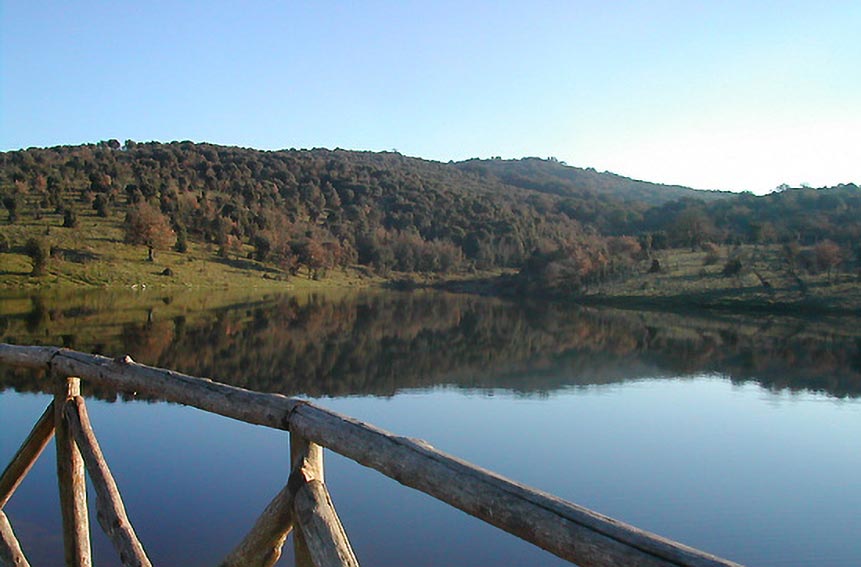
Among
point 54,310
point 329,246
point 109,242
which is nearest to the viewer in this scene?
point 54,310

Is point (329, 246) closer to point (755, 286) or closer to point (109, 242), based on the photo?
point (109, 242)

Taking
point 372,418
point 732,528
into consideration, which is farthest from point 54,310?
point 732,528

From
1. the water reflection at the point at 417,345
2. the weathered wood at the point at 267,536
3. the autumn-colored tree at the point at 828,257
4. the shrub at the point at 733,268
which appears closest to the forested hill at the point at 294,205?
the shrub at the point at 733,268

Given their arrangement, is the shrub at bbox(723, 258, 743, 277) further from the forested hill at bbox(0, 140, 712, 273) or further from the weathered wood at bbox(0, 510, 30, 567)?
the weathered wood at bbox(0, 510, 30, 567)

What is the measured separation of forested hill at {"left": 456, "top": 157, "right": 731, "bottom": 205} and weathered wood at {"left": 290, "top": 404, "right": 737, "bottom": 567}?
146 metres

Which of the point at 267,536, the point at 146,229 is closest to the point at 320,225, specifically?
the point at 146,229

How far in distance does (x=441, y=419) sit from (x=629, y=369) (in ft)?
33.2

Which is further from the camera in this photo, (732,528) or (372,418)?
(372,418)

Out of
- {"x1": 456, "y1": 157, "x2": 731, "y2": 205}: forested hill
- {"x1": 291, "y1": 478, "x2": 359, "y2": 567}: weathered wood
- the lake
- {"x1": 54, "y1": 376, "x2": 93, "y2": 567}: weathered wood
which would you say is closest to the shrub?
the lake

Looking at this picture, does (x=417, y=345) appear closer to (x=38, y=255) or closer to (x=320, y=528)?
(x=320, y=528)

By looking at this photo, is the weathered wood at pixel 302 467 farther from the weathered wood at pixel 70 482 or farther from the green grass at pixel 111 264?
the green grass at pixel 111 264

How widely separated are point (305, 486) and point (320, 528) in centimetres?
18

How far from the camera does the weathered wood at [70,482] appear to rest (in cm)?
367

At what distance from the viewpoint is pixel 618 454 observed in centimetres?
1163
